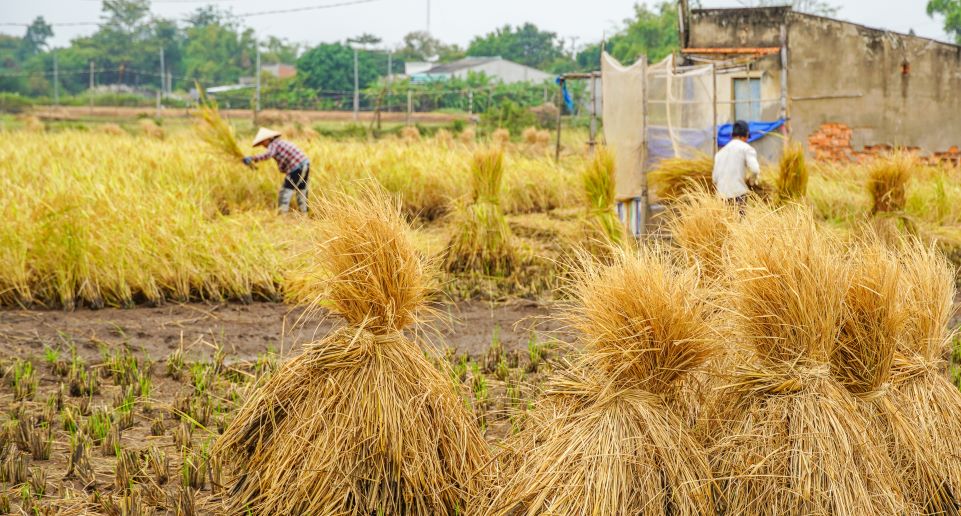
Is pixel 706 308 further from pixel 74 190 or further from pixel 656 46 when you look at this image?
pixel 656 46

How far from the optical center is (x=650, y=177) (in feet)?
34.2

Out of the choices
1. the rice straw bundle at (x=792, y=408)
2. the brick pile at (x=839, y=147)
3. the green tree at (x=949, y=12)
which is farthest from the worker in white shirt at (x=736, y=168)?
the green tree at (x=949, y=12)

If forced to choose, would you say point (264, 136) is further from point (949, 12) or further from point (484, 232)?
point (949, 12)

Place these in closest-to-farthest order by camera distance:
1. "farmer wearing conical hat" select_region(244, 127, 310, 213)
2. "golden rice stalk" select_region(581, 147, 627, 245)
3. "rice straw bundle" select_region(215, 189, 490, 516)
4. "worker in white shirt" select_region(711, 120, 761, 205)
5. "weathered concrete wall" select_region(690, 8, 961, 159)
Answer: "rice straw bundle" select_region(215, 189, 490, 516) < "worker in white shirt" select_region(711, 120, 761, 205) < "golden rice stalk" select_region(581, 147, 627, 245) < "farmer wearing conical hat" select_region(244, 127, 310, 213) < "weathered concrete wall" select_region(690, 8, 961, 159)

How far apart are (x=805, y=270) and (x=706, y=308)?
424mm

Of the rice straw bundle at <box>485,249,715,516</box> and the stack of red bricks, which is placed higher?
the stack of red bricks

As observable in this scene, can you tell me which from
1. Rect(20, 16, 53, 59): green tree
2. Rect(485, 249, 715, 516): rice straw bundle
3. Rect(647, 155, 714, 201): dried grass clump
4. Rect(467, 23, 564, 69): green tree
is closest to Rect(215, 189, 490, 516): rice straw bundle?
Rect(485, 249, 715, 516): rice straw bundle

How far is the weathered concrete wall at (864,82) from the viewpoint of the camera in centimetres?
1733

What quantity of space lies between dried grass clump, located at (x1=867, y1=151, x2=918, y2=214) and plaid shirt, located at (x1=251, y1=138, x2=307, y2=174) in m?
6.06

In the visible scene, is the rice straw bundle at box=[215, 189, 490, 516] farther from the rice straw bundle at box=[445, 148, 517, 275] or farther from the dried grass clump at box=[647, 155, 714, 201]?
the dried grass clump at box=[647, 155, 714, 201]

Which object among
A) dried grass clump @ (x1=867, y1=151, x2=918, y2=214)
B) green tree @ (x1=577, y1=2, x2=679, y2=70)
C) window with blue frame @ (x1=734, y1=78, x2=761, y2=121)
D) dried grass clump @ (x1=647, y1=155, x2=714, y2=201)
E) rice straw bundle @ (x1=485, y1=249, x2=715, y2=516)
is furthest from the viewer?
green tree @ (x1=577, y1=2, x2=679, y2=70)

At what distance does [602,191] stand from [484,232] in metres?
1.12

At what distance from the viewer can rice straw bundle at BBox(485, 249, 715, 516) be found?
3000 millimetres

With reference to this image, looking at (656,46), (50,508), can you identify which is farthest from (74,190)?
(656,46)
